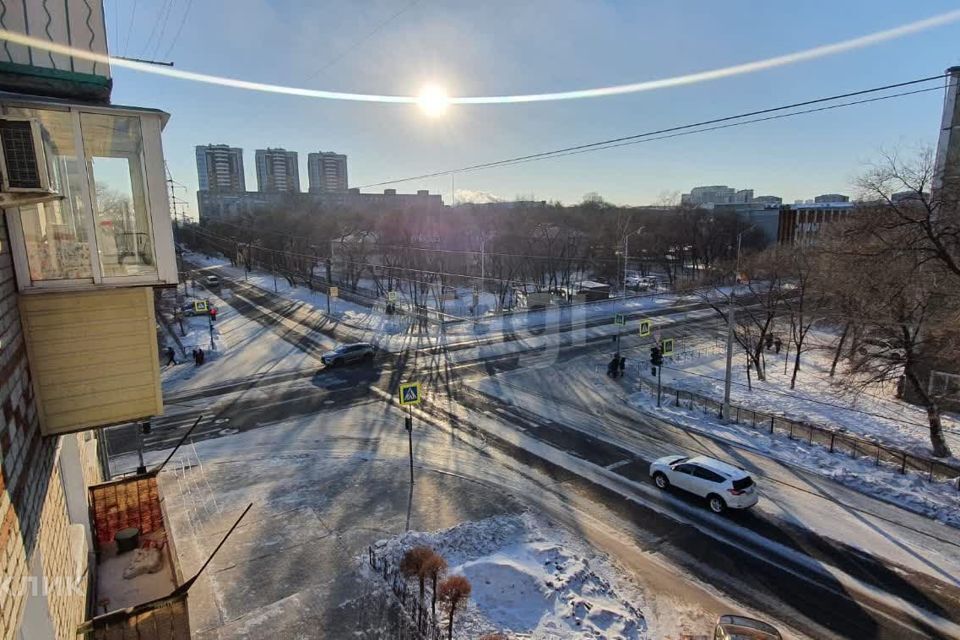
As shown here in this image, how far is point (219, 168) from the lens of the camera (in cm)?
13625

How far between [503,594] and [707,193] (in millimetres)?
179839

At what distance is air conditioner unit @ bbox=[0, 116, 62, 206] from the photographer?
9.90 feet

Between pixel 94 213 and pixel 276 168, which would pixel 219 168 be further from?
pixel 94 213

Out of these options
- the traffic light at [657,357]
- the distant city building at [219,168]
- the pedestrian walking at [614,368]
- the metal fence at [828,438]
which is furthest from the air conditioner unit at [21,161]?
the distant city building at [219,168]

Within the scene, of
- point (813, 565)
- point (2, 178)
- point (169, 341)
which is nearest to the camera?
point (2, 178)

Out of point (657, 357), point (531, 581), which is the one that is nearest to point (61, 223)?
point (531, 581)

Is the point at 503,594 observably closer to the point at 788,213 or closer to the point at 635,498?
the point at 635,498

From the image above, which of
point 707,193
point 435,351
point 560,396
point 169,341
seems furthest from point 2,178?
point 707,193

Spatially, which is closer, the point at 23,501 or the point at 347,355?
the point at 23,501

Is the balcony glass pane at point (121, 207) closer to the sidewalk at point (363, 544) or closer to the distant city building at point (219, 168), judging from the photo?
the sidewalk at point (363, 544)

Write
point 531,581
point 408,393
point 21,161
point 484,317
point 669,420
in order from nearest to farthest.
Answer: point 21,161 → point 531,581 → point 408,393 → point 669,420 → point 484,317

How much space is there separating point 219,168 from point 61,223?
501ft

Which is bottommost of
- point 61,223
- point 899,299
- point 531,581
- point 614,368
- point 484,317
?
point 531,581

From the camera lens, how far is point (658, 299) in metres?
45.0
